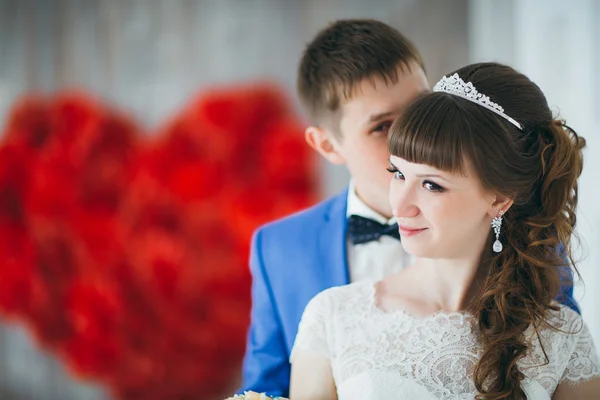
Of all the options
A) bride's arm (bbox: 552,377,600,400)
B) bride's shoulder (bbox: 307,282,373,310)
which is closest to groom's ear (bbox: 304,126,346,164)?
bride's shoulder (bbox: 307,282,373,310)

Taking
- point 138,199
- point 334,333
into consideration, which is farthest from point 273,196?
point 334,333

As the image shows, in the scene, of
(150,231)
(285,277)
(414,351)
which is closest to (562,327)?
(414,351)

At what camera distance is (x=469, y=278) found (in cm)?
180

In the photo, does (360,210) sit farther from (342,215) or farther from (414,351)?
(414,351)

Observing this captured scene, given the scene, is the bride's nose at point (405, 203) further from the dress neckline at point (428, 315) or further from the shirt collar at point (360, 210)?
the shirt collar at point (360, 210)

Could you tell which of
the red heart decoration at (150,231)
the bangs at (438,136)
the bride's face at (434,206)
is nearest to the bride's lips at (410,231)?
the bride's face at (434,206)

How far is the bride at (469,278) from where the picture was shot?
1.64 m

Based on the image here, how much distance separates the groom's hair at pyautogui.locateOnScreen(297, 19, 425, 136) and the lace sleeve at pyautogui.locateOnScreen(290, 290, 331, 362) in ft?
2.26

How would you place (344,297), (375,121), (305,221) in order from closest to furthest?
(344,297) → (375,121) → (305,221)

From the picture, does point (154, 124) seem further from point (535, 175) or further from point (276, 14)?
point (535, 175)

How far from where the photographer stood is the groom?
7.04 feet

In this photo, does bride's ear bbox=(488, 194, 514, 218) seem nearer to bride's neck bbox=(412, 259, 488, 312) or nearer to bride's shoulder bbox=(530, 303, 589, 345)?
bride's neck bbox=(412, 259, 488, 312)

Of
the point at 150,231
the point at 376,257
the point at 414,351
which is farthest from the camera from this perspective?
the point at 150,231

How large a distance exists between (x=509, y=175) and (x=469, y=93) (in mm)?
214
